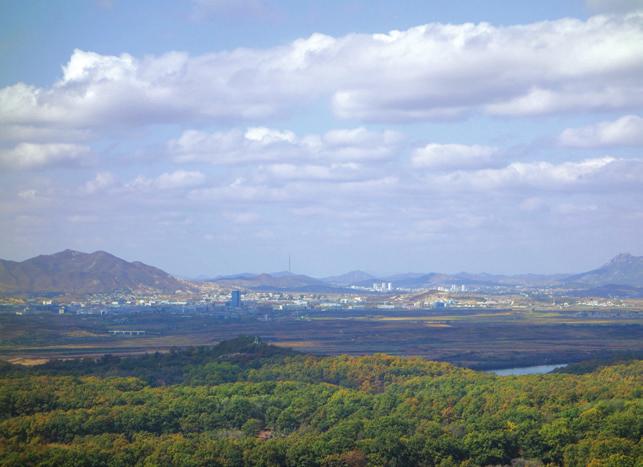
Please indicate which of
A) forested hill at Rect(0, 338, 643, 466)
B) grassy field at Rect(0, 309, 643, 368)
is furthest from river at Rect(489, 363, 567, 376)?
forested hill at Rect(0, 338, 643, 466)

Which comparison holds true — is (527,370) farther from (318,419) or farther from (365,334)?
(318,419)

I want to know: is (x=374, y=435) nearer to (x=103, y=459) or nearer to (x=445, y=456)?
(x=445, y=456)

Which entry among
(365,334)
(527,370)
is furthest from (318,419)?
(365,334)

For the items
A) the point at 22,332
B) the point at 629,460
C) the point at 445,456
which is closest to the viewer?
the point at 629,460

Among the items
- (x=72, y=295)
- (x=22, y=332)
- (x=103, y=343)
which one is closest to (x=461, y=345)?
(x=103, y=343)

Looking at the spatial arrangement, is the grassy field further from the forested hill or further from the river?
the forested hill

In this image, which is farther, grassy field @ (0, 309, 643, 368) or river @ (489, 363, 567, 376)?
grassy field @ (0, 309, 643, 368)

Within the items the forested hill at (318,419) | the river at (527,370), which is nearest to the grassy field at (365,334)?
the river at (527,370)

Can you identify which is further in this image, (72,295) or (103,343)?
(72,295)
